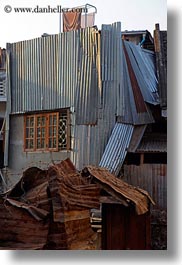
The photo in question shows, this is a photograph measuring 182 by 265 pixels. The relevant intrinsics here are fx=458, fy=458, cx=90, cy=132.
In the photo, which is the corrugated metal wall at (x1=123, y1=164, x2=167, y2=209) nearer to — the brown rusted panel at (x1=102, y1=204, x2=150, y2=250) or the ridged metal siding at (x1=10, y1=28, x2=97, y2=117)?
the brown rusted panel at (x1=102, y1=204, x2=150, y2=250)

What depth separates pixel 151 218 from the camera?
8.93ft

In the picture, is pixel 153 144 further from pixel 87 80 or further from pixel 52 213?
pixel 52 213

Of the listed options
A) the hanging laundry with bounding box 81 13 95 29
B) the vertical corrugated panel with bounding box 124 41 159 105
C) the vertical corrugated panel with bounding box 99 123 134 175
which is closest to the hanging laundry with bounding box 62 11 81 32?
the hanging laundry with bounding box 81 13 95 29

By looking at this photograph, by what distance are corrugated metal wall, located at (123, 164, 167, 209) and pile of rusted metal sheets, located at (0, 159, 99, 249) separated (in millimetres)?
224

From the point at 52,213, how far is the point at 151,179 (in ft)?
2.03

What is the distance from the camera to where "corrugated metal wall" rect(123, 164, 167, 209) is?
8.71 feet

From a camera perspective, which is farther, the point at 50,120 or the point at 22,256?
the point at 50,120

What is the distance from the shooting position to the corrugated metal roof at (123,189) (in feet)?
8.64

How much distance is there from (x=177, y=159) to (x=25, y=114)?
0.95 metres

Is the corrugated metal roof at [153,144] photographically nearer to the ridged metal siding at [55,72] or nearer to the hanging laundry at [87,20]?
the ridged metal siding at [55,72]

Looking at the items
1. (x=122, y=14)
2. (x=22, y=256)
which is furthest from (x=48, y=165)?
(x=122, y=14)

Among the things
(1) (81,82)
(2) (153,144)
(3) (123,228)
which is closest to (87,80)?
(1) (81,82)

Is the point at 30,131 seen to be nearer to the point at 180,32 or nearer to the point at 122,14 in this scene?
the point at 122,14

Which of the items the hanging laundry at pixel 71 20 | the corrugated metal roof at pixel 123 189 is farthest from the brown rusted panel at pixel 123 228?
the hanging laundry at pixel 71 20
